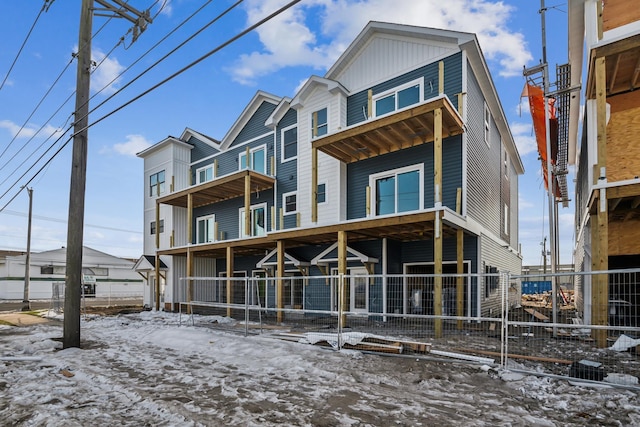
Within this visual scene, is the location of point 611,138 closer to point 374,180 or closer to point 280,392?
point 374,180

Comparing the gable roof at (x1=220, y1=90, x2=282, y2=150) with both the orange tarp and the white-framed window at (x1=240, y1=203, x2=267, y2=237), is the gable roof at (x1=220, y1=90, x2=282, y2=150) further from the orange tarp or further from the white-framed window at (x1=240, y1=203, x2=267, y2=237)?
the orange tarp

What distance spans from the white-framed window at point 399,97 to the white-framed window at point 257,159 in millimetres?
6662

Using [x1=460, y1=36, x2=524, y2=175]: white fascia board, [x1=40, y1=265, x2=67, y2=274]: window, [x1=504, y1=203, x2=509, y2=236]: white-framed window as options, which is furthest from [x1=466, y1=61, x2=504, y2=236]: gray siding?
[x1=40, y1=265, x2=67, y2=274]: window

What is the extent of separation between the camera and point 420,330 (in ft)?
34.2

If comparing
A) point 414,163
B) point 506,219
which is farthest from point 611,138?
point 506,219

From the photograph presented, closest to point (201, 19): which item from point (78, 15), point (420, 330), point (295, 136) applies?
point (78, 15)

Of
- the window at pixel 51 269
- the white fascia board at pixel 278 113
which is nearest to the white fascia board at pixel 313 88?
the white fascia board at pixel 278 113

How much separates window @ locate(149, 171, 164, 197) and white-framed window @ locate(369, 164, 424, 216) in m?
14.0

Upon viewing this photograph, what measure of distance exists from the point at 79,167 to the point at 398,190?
397 inches

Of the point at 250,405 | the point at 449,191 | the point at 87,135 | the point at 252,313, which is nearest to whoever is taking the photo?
the point at 250,405

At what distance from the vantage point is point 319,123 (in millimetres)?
16234

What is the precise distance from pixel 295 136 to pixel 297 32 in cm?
953

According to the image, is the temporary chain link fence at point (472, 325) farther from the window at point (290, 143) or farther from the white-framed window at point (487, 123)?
the white-framed window at point (487, 123)

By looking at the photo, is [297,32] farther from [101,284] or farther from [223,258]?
[101,284]
